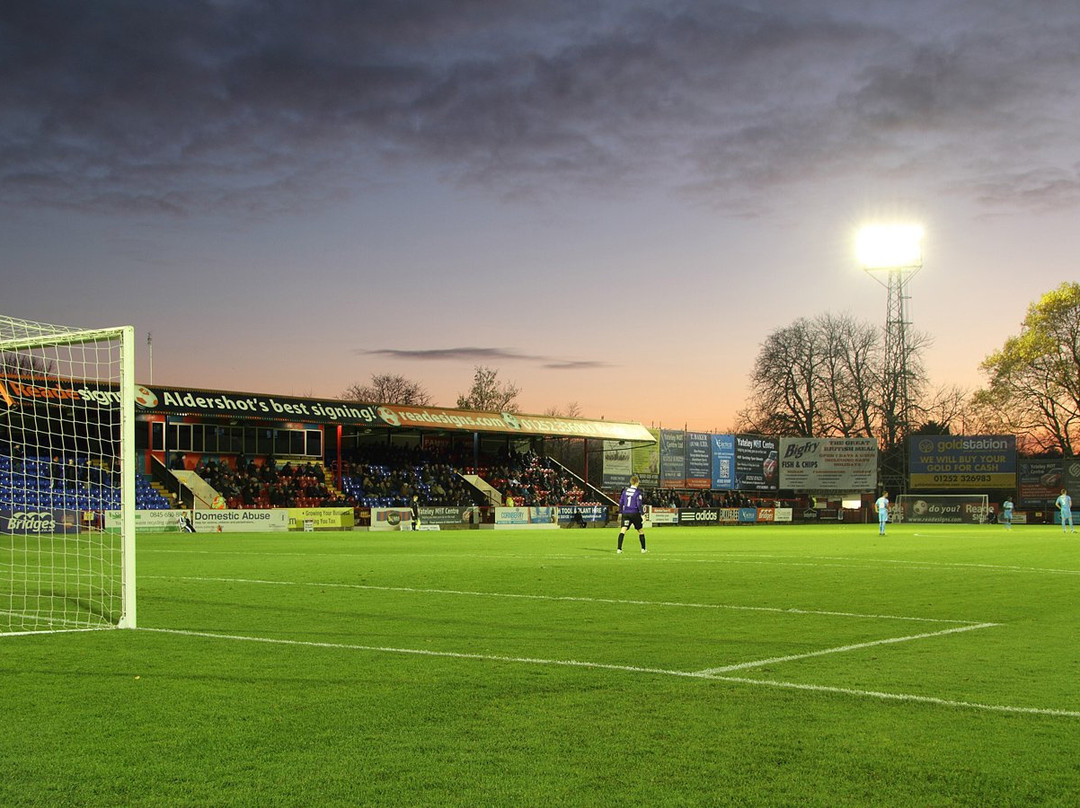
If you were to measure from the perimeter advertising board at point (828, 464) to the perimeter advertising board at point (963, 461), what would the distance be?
339 cm

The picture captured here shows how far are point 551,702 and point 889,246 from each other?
6648cm

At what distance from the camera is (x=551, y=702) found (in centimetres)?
710

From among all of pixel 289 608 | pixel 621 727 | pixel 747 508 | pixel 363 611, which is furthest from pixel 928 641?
pixel 747 508

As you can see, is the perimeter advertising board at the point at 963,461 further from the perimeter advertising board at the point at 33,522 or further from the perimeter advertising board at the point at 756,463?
the perimeter advertising board at the point at 33,522

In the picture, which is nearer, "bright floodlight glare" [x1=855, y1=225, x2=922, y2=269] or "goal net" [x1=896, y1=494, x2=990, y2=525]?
"goal net" [x1=896, y1=494, x2=990, y2=525]

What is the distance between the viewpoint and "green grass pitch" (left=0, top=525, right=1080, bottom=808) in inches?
205

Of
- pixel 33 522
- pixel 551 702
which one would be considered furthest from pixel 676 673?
pixel 33 522

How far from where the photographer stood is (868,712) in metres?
6.83

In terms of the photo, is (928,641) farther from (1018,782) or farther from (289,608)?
(289,608)

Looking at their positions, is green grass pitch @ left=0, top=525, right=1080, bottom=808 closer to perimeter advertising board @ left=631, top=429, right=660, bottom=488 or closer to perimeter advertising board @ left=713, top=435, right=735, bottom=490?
perimeter advertising board @ left=631, top=429, right=660, bottom=488

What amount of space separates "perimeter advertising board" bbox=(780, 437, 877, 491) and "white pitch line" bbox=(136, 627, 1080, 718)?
7028 cm

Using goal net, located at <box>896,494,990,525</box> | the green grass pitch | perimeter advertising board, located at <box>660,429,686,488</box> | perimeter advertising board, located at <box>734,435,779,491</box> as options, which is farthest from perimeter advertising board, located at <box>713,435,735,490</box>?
the green grass pitch

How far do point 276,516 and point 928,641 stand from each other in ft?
128

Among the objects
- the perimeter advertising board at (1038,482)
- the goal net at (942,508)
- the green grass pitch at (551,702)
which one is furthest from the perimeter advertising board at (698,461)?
the green grass pitch at (551,702)
